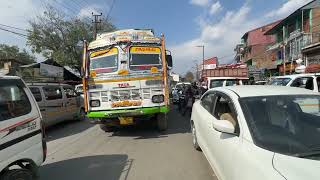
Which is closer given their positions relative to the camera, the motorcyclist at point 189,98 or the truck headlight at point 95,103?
the truck headlight at point 95,103

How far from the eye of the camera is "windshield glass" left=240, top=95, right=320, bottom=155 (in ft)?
Result: 11.7

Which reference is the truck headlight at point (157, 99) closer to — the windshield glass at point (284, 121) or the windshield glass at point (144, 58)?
the windshield glass at point (144, 58)

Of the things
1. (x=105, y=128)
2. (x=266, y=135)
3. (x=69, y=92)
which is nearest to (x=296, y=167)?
(x=266, y=135)

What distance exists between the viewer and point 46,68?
73.6 feet

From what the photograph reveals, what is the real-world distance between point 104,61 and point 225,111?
5.71 meters

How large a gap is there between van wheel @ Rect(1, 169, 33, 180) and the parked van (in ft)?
21.9

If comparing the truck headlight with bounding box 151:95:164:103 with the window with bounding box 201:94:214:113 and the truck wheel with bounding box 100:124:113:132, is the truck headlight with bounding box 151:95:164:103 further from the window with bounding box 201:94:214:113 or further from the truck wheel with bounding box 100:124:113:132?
the window with bounding box 201:94:214:113

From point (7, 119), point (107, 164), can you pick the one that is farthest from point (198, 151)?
point (7, 119)

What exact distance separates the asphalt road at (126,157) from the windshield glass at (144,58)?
2.14 metres

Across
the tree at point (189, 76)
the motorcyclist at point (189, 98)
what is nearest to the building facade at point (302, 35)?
the motorcyclist at point (189, 98)

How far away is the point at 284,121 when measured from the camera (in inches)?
167

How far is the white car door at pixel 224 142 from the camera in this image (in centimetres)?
390

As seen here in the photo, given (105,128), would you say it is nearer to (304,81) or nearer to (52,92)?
(52,92)

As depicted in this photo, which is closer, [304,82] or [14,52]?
[304,82]
